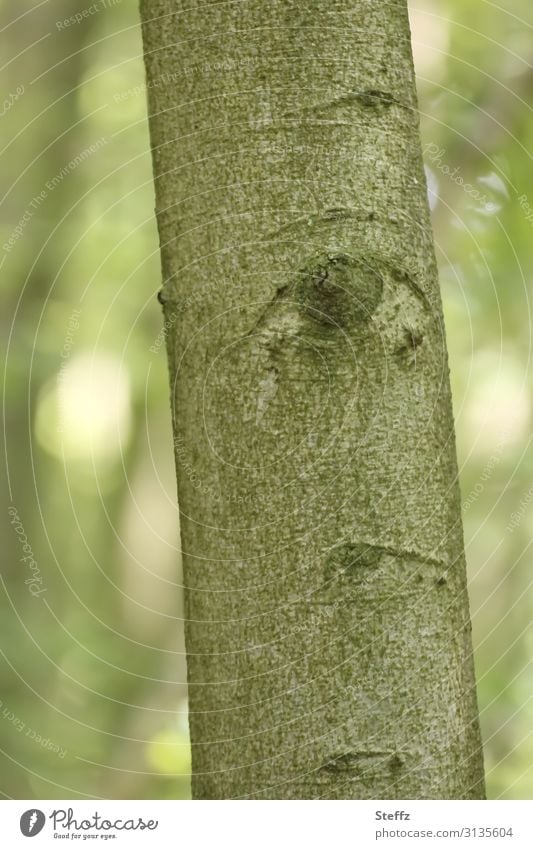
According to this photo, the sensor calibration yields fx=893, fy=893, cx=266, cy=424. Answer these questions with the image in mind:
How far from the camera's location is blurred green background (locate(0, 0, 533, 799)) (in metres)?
3.86

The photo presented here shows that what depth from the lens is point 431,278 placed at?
2.48 feet

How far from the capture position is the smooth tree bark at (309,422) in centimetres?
68

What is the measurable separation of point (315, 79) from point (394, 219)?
5.0 inches

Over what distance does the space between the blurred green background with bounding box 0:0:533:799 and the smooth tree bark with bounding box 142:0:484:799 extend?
101 inches

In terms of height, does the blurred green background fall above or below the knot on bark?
above

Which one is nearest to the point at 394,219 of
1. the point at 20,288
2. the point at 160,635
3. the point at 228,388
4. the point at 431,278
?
the point at 431,278
